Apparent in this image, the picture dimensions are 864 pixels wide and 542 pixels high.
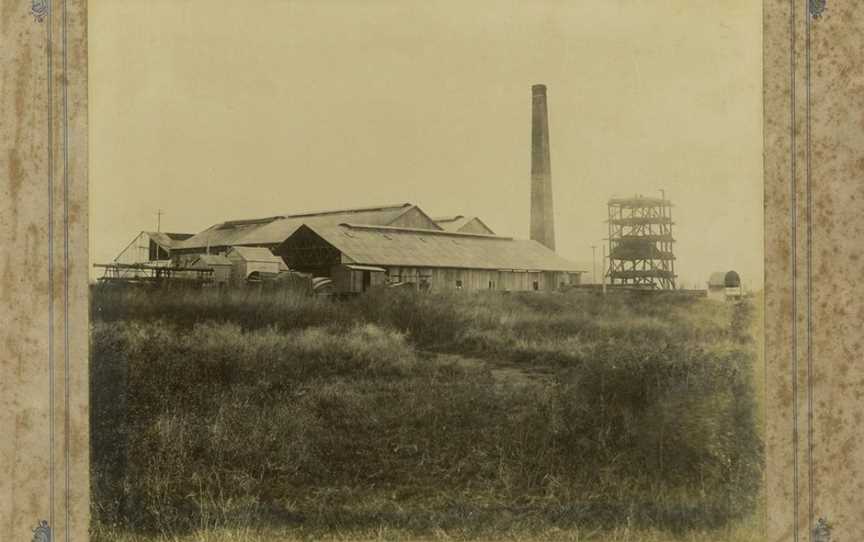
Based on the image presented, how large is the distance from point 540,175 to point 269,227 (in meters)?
1.54

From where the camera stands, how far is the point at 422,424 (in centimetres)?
321

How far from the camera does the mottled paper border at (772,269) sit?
305 cm

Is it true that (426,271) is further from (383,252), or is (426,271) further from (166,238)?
(166,238)

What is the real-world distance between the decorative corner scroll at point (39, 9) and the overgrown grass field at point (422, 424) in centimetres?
145

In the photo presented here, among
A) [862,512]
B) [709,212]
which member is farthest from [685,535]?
[709,212]

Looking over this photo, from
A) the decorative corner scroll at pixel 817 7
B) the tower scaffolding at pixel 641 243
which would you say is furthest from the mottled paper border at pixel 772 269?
the tower scaffolding at pixel 641 243

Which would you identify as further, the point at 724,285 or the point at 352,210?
the point at 352,210

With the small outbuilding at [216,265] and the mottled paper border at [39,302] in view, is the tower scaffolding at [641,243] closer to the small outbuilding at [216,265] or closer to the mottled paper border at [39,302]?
the small outbuilding at [216,265]

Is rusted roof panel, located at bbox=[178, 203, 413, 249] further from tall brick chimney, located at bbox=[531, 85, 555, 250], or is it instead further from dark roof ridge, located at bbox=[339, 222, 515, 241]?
tall brick chimney, located at bbox=[531, 85, 555, 250]

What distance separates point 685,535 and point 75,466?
10.4 feet

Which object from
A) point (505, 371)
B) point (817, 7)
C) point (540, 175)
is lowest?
point (505, 371)

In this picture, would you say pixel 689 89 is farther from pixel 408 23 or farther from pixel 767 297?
pixel 408 23

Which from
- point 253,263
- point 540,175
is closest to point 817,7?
point 540,175

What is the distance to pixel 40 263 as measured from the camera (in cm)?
321
